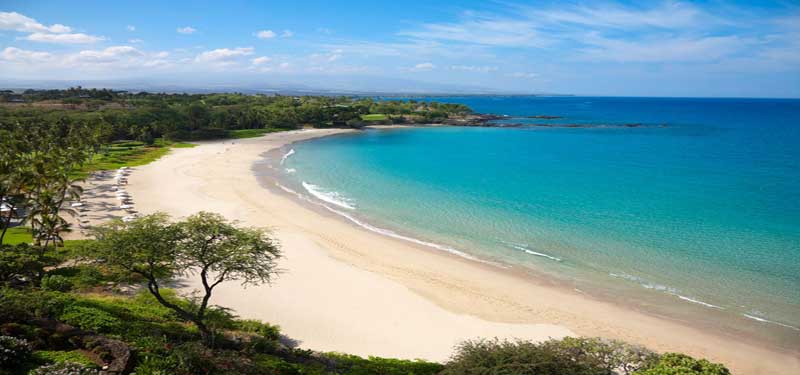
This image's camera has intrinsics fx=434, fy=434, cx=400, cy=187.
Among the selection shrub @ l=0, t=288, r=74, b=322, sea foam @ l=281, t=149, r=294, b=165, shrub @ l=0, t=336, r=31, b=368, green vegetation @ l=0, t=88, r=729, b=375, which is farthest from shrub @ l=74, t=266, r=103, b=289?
sea foam @ l=281, t=149, r=294, b=165

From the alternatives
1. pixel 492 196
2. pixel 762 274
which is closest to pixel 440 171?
pixel 492 196

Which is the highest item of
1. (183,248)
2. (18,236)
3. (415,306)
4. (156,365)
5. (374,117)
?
(374,117)

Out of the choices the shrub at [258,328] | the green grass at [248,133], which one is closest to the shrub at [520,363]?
the shrub at [258,328]

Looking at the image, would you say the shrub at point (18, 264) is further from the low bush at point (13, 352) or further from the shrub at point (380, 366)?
the shrub at point (380, 366)

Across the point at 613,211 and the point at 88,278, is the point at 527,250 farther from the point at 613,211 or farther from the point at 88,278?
the point at 88,278

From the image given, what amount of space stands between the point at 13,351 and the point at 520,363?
41.0 ft

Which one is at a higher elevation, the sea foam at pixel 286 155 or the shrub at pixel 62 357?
the sea foam at pixel 286 155

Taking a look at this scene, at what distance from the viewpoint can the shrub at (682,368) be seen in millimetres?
11555

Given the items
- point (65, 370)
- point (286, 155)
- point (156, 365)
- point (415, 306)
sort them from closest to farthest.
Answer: point (65, 370) < point (156, 365) < point (415, 306) < point (286, 155)

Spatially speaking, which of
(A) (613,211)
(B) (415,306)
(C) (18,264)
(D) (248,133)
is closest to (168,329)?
(C) (18,264)

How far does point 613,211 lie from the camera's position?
119 ft

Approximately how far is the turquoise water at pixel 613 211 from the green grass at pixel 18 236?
20.6m

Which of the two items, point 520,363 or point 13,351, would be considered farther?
point 520,363

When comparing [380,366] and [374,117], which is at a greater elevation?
[374,117]
